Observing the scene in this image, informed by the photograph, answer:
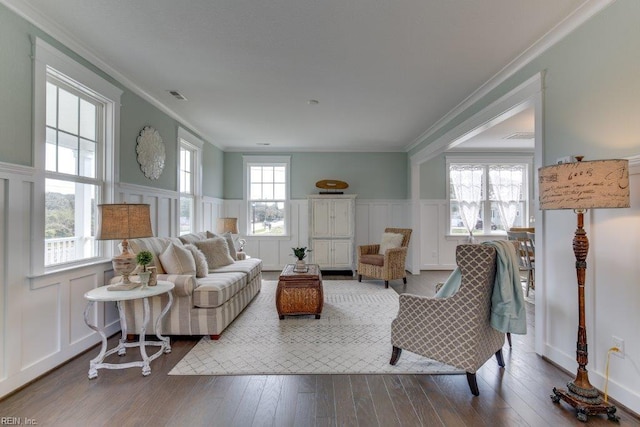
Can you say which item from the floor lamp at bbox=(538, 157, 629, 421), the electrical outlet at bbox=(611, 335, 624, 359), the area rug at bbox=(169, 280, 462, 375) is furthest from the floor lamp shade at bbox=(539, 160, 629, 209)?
the area rug at bbox=(169, 280, 462, 375)

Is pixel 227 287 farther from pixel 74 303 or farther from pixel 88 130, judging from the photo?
pixel 88 130

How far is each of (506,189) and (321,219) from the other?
13.4ft

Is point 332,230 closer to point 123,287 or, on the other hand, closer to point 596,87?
point 123,287

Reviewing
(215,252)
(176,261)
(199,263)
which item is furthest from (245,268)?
(176,261)

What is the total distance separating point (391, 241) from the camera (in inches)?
221

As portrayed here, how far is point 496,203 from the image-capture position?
22.0ft

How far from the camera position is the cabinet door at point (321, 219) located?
6.35 m

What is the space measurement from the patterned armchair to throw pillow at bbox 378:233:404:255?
124 inches

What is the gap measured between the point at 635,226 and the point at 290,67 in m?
2.96

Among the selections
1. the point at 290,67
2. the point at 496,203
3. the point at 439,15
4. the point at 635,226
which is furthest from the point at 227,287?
the point at 496,203

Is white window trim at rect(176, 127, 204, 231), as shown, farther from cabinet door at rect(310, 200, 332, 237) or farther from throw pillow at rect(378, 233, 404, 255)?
throw pillow at rect(378, 233, 404, 255)

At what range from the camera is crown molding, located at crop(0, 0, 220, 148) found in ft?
7.14

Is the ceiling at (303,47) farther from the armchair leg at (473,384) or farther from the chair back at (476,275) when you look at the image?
the armchair leg at (473,384)

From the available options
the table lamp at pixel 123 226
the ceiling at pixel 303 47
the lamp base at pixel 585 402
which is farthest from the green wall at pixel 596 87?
the table lamp at pixel 123 226
